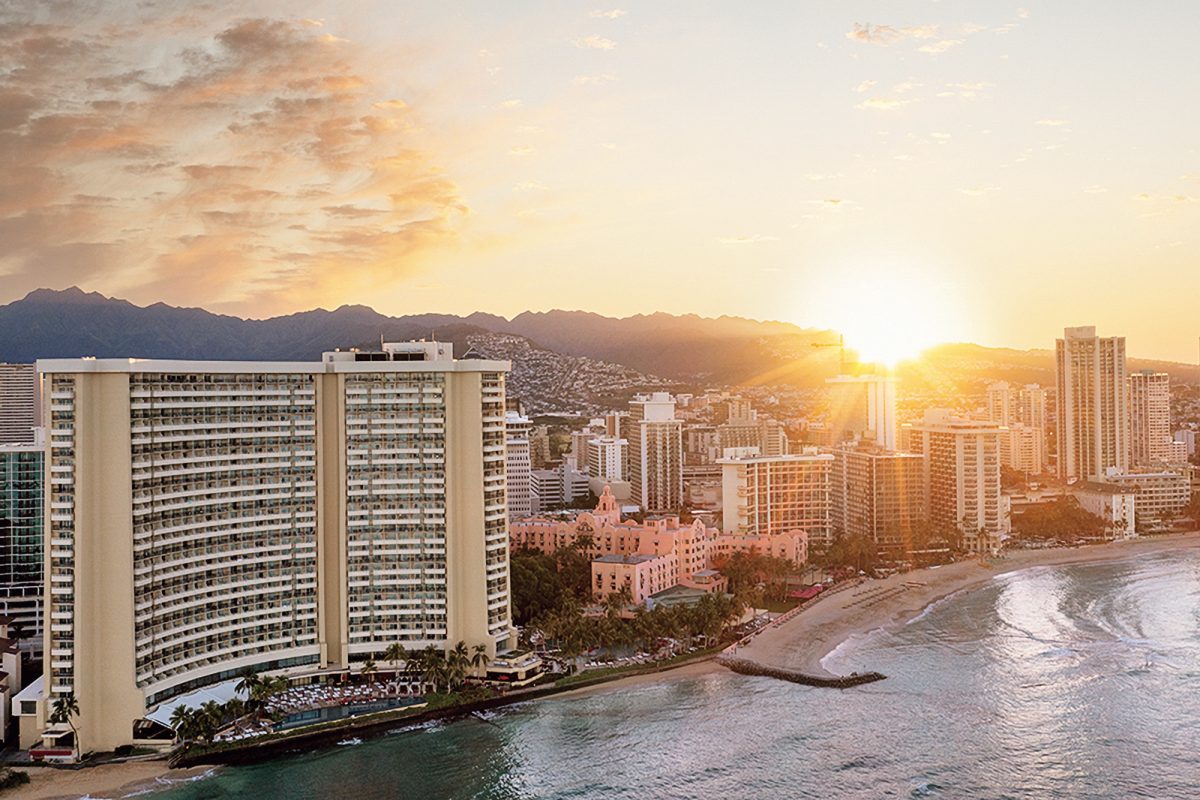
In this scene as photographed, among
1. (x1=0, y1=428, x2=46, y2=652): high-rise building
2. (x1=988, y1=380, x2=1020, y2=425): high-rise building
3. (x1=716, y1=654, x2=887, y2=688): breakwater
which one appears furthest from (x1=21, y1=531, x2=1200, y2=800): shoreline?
(x1=988, y1=380, x2=1020, y2=425): high-rise building

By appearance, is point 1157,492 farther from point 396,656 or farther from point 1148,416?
point 396,656

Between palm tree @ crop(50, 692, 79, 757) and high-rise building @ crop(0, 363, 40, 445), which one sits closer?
palm tree @ crop(50, 692, 79, 757)

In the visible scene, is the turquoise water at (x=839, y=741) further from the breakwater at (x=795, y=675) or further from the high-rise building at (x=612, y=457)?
the high-rise building at (x=612, y=457)

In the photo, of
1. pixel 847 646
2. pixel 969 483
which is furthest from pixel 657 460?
pixel 847 646

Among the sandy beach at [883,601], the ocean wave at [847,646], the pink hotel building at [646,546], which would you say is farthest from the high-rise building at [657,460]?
the ocean wave at [847,646]

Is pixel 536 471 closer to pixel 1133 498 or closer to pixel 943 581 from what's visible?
pixel 943 581

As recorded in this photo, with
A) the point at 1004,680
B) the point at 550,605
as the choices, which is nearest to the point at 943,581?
the point at 1004,680

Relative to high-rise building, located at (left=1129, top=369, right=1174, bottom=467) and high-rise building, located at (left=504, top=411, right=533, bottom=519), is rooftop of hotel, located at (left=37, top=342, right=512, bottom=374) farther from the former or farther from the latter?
high-rise building, located at (left=1129, top=369, right=1174, bottom=467)
